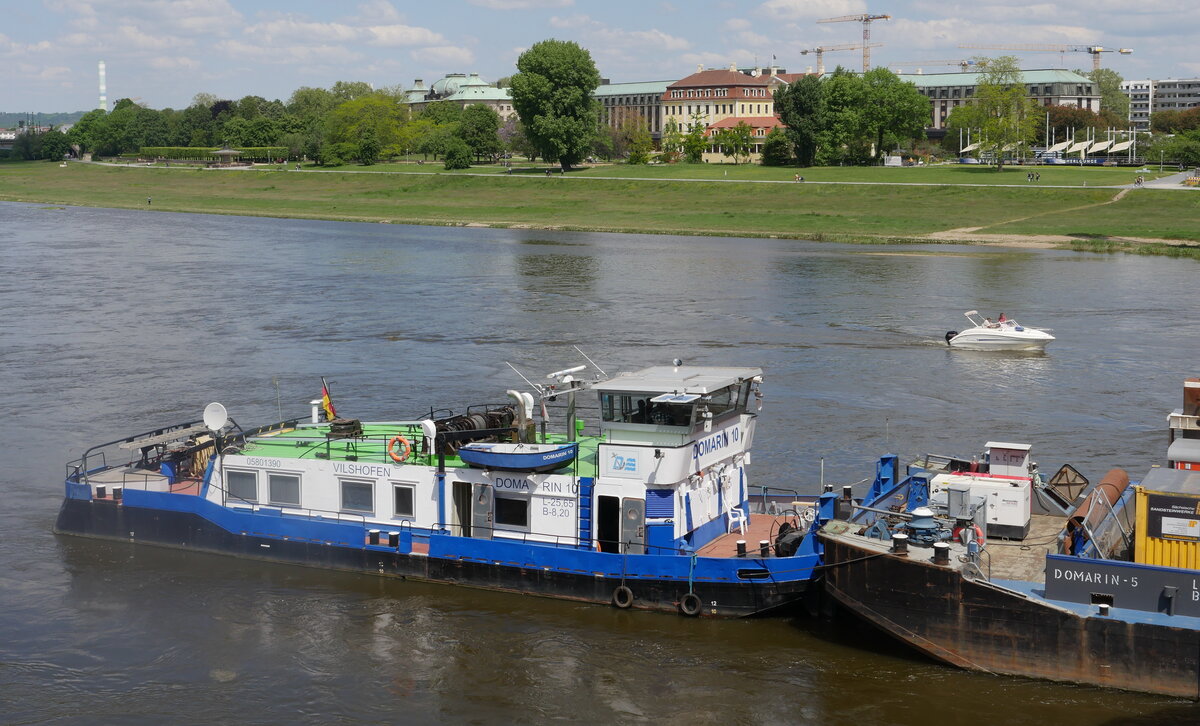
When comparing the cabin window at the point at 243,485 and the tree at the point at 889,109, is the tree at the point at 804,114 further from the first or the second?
the cabin window at the point at 243,485

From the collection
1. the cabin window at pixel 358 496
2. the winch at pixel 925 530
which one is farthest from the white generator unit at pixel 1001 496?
the cabin window at pixel 358 496

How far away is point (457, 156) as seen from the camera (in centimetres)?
14838

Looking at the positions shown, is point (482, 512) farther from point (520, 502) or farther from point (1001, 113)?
point (1001, 113)

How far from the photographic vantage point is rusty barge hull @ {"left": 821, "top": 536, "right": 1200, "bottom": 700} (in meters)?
19.4

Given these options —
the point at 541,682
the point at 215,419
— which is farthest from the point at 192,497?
the point at 541,682

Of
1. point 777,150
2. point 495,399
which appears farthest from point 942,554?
point 777,150

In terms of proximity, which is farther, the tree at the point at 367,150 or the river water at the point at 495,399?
the tree at the point at 367,150

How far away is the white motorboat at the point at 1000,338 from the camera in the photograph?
52.3m

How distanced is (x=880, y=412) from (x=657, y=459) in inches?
712

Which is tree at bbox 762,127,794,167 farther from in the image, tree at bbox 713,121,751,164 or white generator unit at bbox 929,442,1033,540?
white generator unit at bbox 929,442,1033,540

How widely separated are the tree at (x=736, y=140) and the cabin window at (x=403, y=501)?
466 feet

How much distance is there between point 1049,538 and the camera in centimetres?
2311

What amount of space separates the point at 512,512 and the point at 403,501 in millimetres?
2416

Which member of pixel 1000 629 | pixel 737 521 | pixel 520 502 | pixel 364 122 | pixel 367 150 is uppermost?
pixel 364 122
